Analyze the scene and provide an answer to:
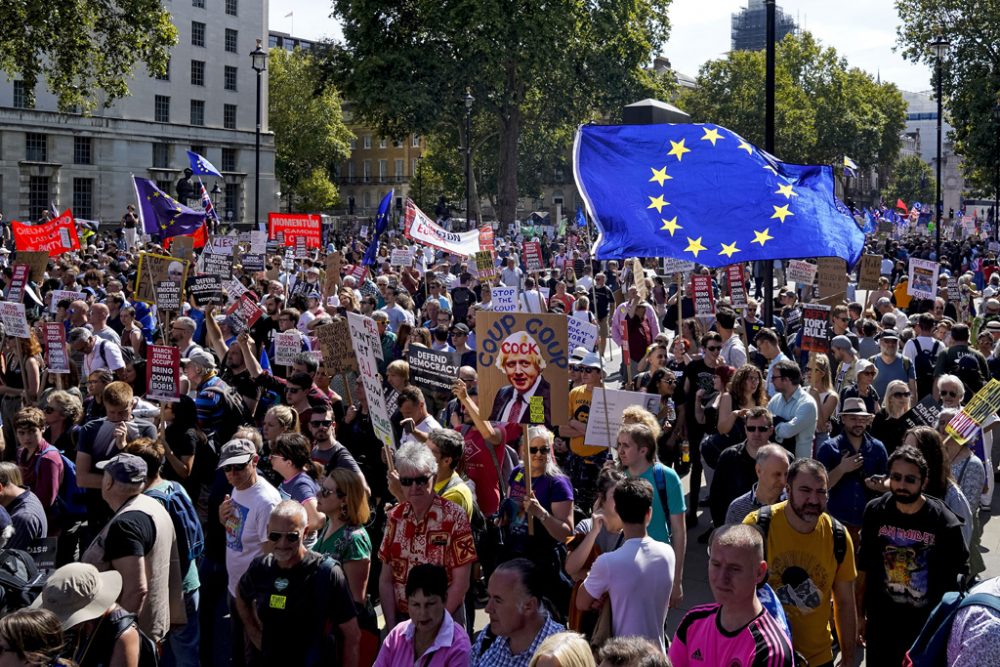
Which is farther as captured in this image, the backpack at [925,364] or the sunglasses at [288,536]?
the backpack at [925,364]

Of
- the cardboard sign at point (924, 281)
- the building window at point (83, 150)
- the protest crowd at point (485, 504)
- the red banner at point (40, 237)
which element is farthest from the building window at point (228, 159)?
the protest crowd at point (485, 504)

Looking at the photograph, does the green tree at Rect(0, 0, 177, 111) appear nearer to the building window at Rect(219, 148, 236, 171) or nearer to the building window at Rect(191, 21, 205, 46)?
the building window at Rect(191, 21, 205, 46)

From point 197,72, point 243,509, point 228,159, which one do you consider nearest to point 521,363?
point 243,509

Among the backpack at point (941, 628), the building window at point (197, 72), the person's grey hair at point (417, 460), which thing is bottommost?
the backpack at point (941, 628)

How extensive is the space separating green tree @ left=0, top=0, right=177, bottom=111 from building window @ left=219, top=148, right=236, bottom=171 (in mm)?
43996

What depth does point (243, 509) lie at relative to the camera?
19.4 ft

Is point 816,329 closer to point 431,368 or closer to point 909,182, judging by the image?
point 431,368

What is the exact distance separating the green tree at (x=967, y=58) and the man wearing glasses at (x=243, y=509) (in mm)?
41149

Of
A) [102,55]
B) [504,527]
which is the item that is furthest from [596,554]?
[102,55]

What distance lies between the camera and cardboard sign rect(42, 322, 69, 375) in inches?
400

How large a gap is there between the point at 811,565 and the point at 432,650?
1768mm

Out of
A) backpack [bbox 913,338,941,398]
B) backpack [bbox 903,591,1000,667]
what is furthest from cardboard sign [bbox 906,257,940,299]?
backpack [bbox 903,591,1000,667]

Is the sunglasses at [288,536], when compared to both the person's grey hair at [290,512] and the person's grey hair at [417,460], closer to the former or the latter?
the person's grey hair at [290,512]

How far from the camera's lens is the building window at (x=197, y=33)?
67688 mm
